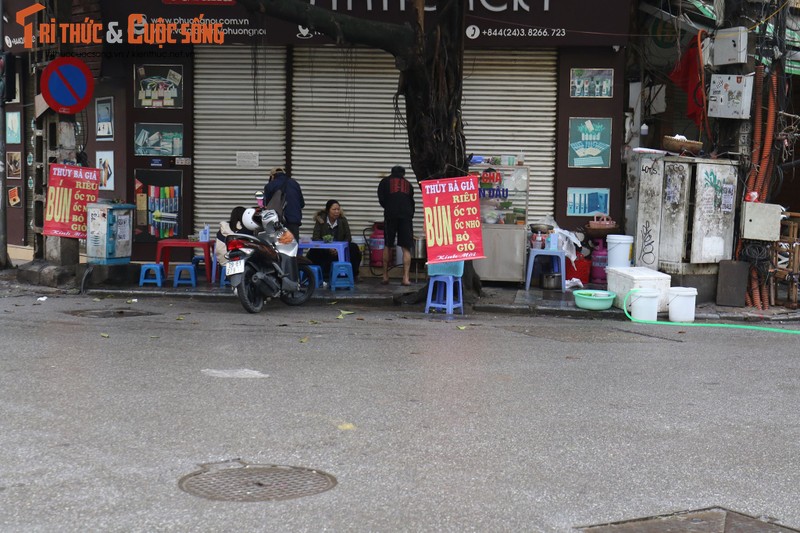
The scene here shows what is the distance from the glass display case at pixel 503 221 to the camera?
48.9 ft

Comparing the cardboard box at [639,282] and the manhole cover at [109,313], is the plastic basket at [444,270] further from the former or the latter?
the manhole cover at [109,313]

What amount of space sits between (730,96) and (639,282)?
3.39 m

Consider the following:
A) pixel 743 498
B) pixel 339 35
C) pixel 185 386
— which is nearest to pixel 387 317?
pixel 339 35

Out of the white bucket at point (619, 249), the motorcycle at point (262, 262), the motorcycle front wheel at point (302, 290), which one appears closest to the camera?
the motorcycle at point (262, 262)

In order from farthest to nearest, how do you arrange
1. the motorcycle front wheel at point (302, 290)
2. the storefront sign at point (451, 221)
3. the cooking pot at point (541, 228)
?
1. the cooking pot at point (541, 228)
2. the motorcycle front wheel at point (302, 290)
3. the storefront sign at point (451, 221)

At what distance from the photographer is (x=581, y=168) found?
1598 cm

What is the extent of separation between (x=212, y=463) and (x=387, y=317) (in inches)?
268

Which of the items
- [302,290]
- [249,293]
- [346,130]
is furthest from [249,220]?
[346,130]

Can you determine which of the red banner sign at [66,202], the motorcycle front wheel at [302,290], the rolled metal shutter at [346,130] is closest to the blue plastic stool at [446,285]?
the motorcycle front wheel at [302,290]

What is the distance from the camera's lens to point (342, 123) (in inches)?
646

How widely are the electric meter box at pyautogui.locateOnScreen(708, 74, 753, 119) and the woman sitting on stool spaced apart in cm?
611

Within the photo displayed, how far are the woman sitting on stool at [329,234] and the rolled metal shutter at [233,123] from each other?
1.83 meters

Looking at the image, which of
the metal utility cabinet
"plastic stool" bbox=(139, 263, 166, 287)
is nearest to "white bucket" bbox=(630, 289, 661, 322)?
the metal utility cabinet

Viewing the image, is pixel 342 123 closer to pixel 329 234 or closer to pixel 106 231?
pixel 329 234
